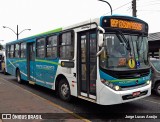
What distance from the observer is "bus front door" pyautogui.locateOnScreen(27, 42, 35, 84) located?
11469 millimetres

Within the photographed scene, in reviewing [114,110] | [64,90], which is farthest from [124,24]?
[64,90]

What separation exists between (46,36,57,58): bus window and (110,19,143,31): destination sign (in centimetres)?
326

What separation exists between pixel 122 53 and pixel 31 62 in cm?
655

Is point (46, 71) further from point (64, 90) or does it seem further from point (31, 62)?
point (31, 62)

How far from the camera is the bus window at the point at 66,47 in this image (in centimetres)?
788

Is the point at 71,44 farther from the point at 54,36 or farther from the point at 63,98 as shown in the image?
the point at 63,98

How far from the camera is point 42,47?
1021 centimetres

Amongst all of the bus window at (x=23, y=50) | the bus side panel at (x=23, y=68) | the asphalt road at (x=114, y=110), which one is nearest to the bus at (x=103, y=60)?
the asphalt road at (x=114, y=110)

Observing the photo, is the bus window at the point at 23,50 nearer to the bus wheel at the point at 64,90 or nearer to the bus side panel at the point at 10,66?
the bus side panel at the point at 10,66

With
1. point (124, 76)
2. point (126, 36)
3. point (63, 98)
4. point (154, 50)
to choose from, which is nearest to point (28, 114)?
point (63, 98)

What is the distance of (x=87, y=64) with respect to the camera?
694cm

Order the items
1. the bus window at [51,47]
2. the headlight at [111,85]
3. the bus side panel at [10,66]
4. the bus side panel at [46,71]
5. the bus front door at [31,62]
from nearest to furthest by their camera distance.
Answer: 1. the headlight at [111,85]
2. the bus window at [51,47]
3. the bus side panel at [46,71]
4. the bus front door at [31,62]
5. the bus side panel at [10,66]

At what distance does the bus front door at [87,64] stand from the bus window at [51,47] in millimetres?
1863

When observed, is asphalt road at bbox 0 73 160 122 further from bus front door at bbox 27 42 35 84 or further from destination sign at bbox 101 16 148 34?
bus front door at bbox 27 42 35 84
